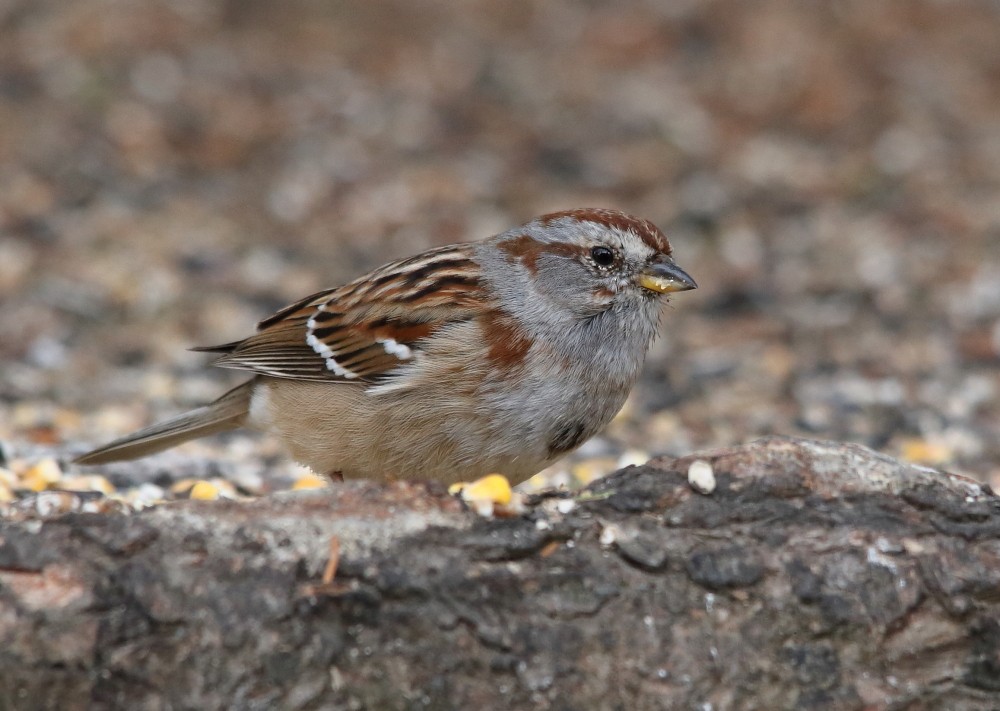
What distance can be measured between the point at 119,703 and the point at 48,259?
4.91m

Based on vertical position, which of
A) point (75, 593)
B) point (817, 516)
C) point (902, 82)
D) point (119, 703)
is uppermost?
point (902, 82)

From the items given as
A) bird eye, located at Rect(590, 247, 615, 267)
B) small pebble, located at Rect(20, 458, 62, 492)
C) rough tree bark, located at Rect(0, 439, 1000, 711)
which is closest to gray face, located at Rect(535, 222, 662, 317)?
bird eye, located at Rect(590, 247, 615, 267)

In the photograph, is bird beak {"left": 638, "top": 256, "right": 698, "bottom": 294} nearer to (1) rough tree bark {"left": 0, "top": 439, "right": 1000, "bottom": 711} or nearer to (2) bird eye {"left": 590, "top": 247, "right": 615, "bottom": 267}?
(2) bird eye {"left": 590, "top": 247, "right": 615, "bottom": 267}

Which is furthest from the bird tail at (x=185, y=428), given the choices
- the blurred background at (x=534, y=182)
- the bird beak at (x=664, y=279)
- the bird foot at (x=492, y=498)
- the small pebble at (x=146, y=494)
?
the bird foot at (x=492, y=498)

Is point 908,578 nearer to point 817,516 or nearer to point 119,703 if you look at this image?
point 817,516

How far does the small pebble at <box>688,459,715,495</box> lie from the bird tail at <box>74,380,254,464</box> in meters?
1.91

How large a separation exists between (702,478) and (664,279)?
1065 mm

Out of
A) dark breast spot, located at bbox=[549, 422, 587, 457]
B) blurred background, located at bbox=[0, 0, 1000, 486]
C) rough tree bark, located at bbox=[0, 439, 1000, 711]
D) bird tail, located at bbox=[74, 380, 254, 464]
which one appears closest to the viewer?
rough tree bark, located at bbox=[0, 439, 1000, 711]

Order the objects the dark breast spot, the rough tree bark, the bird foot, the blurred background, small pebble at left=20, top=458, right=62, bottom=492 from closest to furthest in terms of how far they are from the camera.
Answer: the rough tree bark, the bird foot, the dark breast spot, small pebble at left=20, top=458, right=62, bottom=492, the blurred background

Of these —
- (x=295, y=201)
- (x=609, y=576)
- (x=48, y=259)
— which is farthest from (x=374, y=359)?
(x=295, y=201)

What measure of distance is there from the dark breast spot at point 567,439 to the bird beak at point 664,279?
487mm

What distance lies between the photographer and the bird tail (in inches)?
165

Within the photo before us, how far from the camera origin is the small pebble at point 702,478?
9.33 feet

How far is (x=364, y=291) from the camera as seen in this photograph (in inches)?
162
